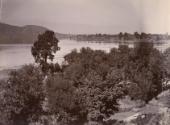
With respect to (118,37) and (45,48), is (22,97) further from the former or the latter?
(118,37)

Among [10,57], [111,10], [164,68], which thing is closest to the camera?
[10,57]

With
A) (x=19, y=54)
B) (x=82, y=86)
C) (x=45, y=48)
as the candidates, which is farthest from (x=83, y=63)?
(x=19, y=54)

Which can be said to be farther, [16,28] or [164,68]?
[164,68]

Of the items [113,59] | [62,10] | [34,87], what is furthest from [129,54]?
[34,87]

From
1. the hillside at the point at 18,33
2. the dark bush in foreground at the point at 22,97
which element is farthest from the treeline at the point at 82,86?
the hillside at the point at 18,33

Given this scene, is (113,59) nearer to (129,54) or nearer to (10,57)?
(129,54)

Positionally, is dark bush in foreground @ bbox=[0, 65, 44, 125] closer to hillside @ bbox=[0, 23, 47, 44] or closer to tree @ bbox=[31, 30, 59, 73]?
tree @ bbox=[31, 30, 59, 73]
